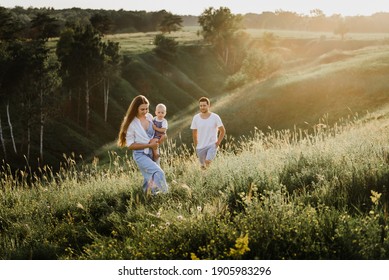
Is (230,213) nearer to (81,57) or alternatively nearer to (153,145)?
(153,145)

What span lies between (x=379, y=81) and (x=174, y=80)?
4999 centimetres

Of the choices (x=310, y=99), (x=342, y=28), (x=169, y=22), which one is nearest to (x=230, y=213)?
(x=310, y=99)


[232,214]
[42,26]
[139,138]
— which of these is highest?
[42,26]

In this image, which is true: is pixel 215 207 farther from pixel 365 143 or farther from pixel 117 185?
pixel 365 143

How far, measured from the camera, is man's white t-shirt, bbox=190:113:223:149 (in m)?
9.93

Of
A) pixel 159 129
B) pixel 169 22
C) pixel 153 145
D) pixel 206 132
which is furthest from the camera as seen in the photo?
pixel 169 22

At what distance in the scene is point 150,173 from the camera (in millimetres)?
7152

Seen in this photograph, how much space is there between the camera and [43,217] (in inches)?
261

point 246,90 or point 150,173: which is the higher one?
point 150,173

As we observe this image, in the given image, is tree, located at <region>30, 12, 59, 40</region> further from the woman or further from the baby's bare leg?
the baby's bare leg

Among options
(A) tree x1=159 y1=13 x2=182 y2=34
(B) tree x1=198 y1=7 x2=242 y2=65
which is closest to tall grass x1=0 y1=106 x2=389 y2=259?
(B) tree x1=198 y1=7 x2=242 y2=65

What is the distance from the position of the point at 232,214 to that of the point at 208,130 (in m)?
4.90

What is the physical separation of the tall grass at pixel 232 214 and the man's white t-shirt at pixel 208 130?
5.01ft

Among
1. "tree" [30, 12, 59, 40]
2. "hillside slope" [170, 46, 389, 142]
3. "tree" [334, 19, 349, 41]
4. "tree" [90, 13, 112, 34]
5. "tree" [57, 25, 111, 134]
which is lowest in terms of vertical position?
"hillside slope" [170, 46, 389, 142]
